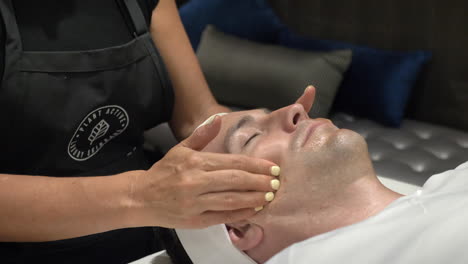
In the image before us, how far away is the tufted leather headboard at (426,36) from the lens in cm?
284

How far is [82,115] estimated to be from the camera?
1.57 m

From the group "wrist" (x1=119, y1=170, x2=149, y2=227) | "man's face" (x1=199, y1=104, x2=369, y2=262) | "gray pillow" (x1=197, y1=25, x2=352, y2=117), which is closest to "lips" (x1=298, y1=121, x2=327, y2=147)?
"man's face" (x1=199, y1=104, x2=369, y2=262)

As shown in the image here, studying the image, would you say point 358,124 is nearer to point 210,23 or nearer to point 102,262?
point 210,23

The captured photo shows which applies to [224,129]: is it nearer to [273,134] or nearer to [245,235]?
[273,134]

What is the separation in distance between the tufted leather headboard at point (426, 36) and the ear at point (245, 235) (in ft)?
6.15

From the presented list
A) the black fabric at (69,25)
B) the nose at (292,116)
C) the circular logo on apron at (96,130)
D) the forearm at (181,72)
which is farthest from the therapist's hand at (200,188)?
the forearm at (181,72)

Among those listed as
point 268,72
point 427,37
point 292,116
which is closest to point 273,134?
point 292,116

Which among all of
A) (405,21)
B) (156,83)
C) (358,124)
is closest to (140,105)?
(156,83)

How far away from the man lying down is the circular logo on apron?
1.04 feet

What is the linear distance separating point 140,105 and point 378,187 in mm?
756

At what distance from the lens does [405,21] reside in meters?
2.98

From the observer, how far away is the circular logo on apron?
1.59 metres

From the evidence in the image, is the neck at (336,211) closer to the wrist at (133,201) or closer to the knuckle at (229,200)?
the knuckle at (229,200)

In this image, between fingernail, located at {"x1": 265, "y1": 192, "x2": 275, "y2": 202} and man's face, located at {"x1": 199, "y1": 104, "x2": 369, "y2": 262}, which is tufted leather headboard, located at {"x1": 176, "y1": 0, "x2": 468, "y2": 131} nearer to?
man's face, located at {"x1": 199, "y1": 104, "x2": 369, "y2": 262}
